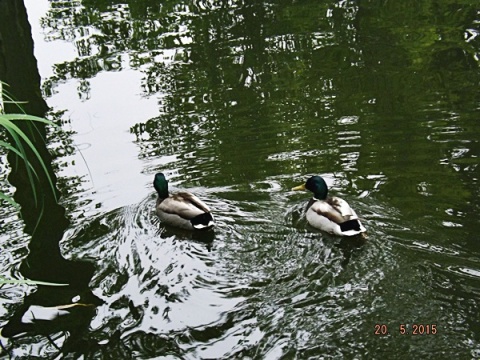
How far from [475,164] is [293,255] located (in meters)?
2.75

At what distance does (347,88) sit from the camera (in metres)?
11.1

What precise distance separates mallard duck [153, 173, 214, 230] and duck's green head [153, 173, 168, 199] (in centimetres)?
13

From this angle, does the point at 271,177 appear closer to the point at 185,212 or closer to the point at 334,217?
the point at 185,212

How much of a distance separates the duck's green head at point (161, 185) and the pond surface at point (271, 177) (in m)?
0.26

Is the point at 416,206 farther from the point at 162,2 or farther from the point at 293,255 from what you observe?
the point at 162,2

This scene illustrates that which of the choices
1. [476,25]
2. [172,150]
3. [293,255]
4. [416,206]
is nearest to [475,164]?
[416,206]

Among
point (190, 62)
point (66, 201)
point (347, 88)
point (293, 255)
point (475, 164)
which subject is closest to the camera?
point (293, 255)

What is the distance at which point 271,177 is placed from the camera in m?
8.55

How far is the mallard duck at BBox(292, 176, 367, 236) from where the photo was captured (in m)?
6.86
